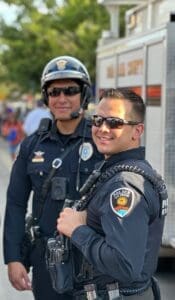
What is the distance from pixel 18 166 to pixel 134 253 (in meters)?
1.23

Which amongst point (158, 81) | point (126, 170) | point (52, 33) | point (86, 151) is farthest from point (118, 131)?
point (52, 33)

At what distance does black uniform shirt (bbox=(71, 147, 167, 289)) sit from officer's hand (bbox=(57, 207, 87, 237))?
0.08 feet

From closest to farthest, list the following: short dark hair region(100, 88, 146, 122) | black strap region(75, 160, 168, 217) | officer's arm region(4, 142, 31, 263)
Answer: black strap region(75, 160, 168, 217) → short dark hair region(100, 88, 146, 122) → officer's arm region(4, 142, 31, 263)

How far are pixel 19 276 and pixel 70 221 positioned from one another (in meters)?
0.85

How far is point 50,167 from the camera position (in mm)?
3262

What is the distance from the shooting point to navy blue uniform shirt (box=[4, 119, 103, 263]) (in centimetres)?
325

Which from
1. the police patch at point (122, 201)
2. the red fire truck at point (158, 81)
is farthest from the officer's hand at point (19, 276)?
the red fire truck at point (158, 81)

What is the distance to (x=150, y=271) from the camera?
2.51 m

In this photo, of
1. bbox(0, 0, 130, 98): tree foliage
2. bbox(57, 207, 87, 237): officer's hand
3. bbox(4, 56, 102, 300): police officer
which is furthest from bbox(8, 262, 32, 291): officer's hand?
bbox(0, 0, 130, 98): tree foliage

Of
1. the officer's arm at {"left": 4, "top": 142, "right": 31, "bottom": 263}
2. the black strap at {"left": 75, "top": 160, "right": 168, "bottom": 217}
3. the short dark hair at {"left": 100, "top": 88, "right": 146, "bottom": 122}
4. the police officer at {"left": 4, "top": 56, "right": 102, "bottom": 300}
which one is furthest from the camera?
the officer's arm at {"left": 4, "top": 142, "right": 31, "bottom": 263}

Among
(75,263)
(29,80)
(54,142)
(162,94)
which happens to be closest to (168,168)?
(162,94)

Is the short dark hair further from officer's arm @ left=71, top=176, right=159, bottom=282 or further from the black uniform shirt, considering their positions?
officer's arm @ left=71, top=176, right=159, bottom=282

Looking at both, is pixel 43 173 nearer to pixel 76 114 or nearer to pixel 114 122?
pixel 76 114

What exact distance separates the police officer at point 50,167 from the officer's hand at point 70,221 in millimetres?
636
